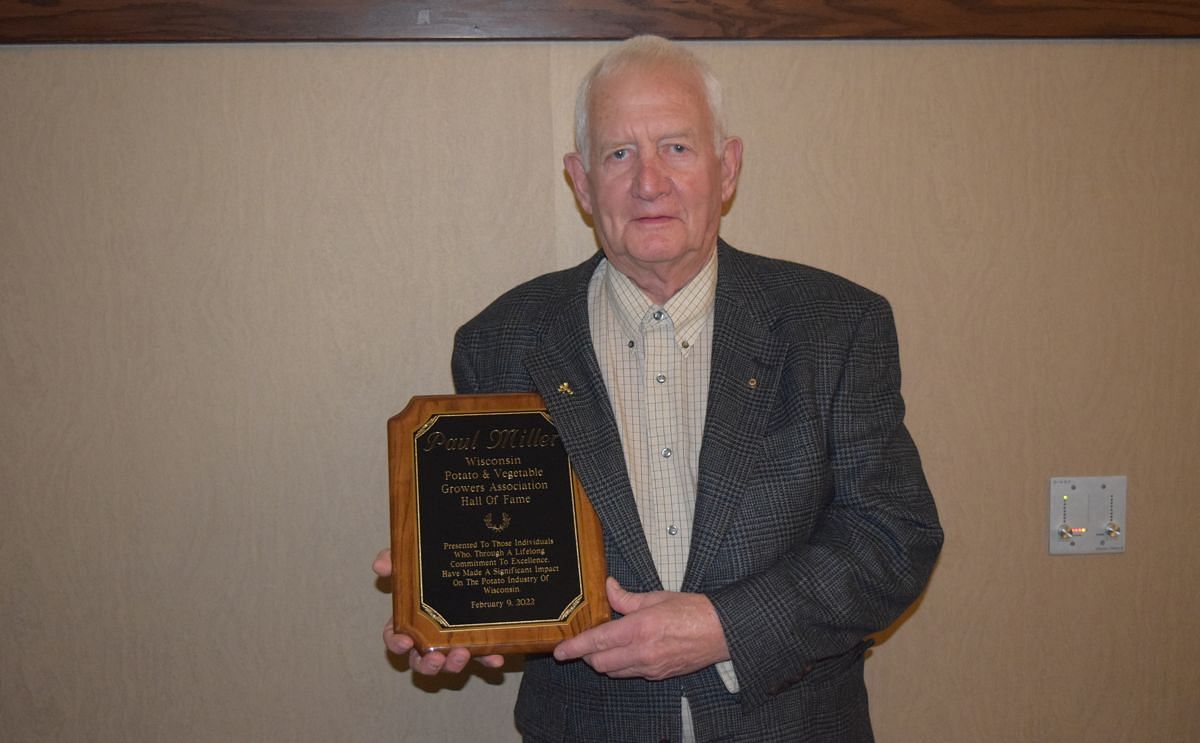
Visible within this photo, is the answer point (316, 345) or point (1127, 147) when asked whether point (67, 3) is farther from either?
point (1127, 147)

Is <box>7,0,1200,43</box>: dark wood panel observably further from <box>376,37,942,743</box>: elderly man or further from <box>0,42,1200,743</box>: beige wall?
<box>376,37,942,743</box>: elderly man

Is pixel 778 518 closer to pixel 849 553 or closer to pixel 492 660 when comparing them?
pixel 849 553

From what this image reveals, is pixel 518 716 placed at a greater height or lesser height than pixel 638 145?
lesser

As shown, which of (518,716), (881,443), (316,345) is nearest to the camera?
(881,443)

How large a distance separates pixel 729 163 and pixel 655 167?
19cm

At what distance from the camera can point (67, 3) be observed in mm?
1922

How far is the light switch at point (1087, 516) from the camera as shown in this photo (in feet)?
7.13

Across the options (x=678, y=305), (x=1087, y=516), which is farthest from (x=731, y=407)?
(x=1087, y=516)

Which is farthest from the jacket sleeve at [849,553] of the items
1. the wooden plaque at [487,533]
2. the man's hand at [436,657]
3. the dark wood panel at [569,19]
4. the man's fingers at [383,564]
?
the dark wood panel at [569,19]

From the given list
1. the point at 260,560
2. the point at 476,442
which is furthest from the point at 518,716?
the point at 260,560

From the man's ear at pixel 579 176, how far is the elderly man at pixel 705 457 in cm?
4

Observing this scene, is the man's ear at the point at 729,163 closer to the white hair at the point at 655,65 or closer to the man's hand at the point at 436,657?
the white hair at the point at 655,65

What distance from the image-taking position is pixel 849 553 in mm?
1552

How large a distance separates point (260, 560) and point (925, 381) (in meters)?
1.37
